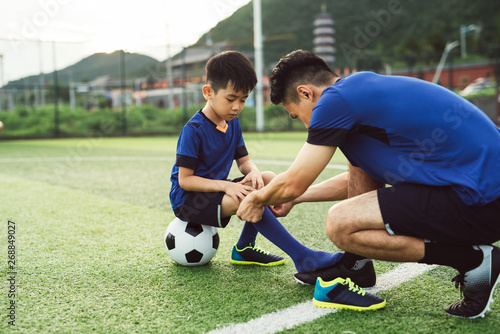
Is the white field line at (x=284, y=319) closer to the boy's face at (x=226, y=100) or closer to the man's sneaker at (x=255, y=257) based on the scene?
the man's sneaker at (x=255, y=257)

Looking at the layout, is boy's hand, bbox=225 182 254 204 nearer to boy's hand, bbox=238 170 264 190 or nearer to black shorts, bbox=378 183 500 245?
boy's hand, bbox=238 170 264 190

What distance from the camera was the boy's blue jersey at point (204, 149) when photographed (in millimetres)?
2299

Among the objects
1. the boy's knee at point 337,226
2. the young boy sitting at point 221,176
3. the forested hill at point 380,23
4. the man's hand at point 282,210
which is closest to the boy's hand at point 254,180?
the young boy sitting at point 221,176

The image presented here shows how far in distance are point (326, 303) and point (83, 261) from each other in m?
1.50

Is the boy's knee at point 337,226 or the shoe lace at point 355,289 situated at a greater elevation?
the boy's knee at point 337,226

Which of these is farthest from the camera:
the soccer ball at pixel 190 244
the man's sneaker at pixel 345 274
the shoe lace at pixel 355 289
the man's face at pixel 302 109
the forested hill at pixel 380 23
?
the forested hill at pixel 380 23

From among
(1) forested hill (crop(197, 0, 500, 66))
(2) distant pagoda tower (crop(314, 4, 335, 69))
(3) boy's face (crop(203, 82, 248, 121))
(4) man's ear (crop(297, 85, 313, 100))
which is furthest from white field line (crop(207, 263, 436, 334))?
(2) distant pagoda tower (crop(314, 4, 335, 69))

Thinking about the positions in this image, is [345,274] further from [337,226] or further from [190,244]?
[190,244]

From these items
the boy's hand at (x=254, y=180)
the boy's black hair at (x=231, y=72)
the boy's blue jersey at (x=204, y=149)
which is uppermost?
the boy's black hair at (x=231, y=72)

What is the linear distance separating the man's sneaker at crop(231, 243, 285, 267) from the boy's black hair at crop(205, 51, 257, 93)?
900mm

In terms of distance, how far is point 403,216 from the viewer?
5.73 feet

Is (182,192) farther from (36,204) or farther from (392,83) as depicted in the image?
(36,204)

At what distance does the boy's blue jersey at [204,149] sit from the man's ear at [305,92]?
0.63 metres

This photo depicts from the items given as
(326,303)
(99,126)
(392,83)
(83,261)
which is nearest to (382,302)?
(326,303)
